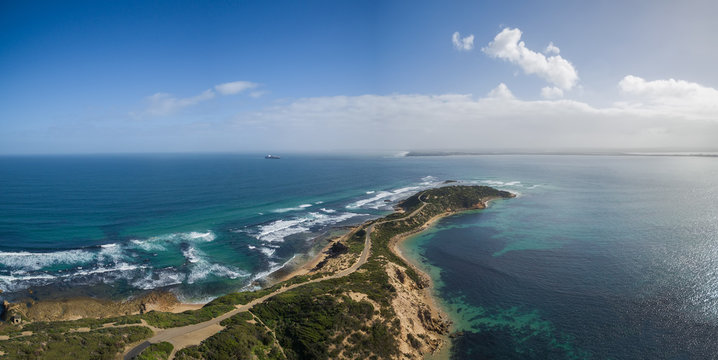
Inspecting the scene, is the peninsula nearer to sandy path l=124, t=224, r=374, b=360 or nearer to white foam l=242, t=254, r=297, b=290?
sandy path l=124, t=224, r=374, b=360

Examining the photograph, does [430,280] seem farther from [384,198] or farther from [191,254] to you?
[384,198]

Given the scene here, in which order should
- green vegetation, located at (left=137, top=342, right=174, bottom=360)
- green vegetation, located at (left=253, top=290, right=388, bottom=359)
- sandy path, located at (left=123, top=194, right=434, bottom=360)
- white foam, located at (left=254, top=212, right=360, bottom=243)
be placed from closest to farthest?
green vegetation, located at (left=137, top=342, right=174, bottom=360) < sandy path, located at (left=123, top=194, right=434, bottom=360) < green vegetation, located at (left=253, top=290, right=388, bottom=359) < white foam, located at (left=254, top=212, right=360, bottom=243)

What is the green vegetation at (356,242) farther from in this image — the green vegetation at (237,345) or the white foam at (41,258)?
the white foam at (41,258)

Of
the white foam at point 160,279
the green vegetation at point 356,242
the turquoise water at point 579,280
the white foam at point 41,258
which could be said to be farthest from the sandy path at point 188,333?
the white foam at point 41,258

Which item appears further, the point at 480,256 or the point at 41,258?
the point at 480,256

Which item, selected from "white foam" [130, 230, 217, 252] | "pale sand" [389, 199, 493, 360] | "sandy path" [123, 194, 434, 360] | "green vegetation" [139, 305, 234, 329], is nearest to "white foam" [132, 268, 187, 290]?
"white foam" [130, 230, 217, 252]

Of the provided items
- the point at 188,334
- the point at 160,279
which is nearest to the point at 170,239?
the point at 160,279

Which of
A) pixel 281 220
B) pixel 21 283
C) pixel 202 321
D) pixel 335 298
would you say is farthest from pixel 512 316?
pixel 21 283
